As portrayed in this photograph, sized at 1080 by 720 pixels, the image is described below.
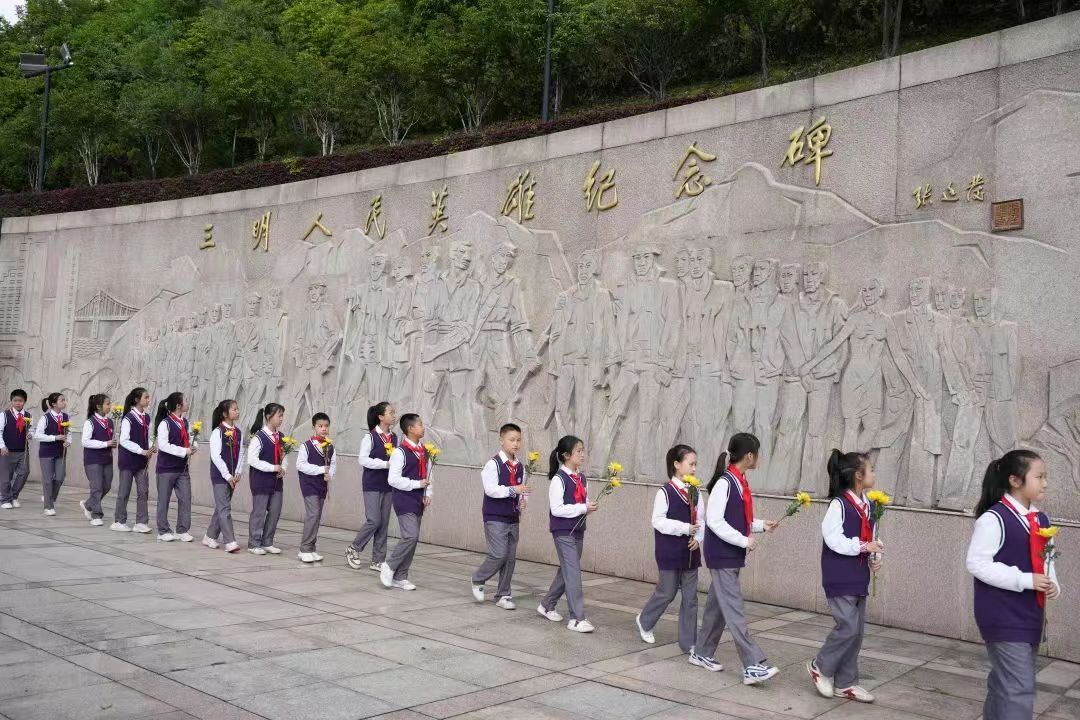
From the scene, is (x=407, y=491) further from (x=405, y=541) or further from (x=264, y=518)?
(x=264, y=518)

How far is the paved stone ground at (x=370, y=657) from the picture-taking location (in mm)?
3953

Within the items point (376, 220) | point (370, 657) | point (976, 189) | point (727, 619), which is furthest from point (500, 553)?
point (376, 220)

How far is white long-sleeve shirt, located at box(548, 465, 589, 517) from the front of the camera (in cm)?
568

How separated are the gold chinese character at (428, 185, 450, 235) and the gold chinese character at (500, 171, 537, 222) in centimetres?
84

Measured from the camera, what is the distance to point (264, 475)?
25.8ft

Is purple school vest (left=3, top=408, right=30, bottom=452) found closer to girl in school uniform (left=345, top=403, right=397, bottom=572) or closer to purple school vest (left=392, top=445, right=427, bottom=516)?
girl in school uniform (left=345, top=403, right=397, bottom=572)

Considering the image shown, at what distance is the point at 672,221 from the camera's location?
305 inches

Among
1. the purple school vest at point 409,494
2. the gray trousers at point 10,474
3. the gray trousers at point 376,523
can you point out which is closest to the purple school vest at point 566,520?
the purple school vest at point 409,494

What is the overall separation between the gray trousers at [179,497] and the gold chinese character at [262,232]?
3992 millimetres

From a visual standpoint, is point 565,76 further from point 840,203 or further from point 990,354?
point 990,354

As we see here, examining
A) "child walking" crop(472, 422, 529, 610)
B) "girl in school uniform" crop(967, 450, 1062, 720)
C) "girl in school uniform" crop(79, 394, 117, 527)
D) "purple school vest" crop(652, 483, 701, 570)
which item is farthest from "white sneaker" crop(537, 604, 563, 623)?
"girl in school uniform" crop(79, 394, 117, 527)

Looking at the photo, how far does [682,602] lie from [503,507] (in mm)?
1443

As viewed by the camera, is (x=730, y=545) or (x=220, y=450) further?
(x=220, y=450)

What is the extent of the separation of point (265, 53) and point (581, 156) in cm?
1095
